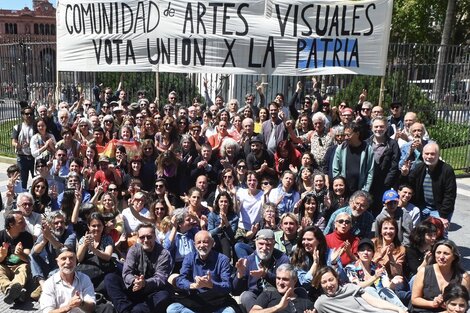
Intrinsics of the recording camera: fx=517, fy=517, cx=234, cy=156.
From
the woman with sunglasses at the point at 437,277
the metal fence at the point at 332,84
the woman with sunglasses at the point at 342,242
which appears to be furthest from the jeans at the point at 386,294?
the metal fence at the point at 332,84

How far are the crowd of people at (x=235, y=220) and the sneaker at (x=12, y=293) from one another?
1 cm

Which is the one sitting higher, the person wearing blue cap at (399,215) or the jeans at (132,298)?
the person wearing blue cap at (399,215)

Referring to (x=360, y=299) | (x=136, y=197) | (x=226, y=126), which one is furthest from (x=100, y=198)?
(x=360, y=299)

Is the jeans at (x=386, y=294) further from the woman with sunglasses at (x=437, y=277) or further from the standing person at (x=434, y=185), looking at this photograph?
the standing person at (x=434, y=185)

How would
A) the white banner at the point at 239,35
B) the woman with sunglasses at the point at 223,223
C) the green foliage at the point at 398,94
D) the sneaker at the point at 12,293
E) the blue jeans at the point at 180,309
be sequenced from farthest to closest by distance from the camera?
the green foliage at the point at 398,94
the white banner at the point at 239,35
the woman with sunglasses at the point at 223,223
the sneaker at the point at 12,293
the blue jeans at the point at 180,309

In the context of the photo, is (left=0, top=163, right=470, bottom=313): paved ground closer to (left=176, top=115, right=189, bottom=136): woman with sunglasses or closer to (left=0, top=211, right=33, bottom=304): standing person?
(left=0, top=211, right=33, bottom=304): standing person

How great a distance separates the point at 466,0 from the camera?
86.8ft

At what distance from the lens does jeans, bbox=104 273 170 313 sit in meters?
5.02

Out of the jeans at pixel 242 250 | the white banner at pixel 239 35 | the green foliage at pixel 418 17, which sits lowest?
the jeans at pixel 242 250

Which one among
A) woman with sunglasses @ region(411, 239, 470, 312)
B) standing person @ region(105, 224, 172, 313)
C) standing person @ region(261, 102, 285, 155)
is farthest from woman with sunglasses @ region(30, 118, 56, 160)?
woman with sunglasses @ region(411, 239, 470, 312)

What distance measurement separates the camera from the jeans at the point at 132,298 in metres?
5.02

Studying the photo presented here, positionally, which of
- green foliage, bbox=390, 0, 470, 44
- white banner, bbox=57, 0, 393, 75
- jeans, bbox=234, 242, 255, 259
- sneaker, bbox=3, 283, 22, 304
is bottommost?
sneaker, bbox=3, 283, 22, 304

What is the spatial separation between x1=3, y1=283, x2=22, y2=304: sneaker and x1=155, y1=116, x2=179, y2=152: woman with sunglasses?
2.81 metres

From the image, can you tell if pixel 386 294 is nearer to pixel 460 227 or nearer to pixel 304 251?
pixel 304 251
